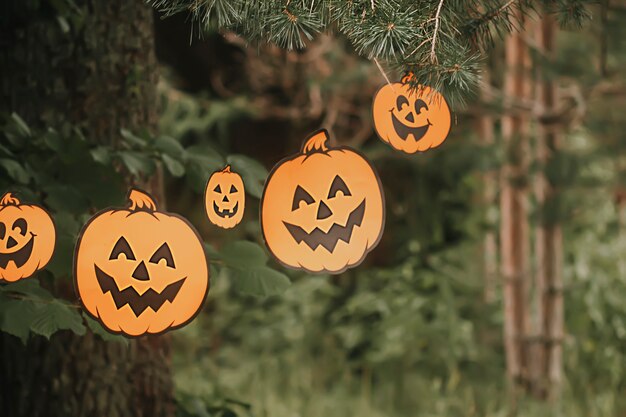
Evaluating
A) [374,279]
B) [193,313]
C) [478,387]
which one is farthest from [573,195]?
[193,313]

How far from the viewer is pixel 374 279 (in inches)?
144

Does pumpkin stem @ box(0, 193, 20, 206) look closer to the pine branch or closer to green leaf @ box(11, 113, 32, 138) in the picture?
green leaf @ box(11, 113, 32, 138)

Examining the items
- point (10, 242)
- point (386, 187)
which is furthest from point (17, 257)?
point (386, 187)

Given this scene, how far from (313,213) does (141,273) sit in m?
0.24

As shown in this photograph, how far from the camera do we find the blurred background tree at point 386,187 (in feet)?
4.22

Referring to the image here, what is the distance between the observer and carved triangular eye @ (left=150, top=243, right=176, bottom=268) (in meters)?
1.11

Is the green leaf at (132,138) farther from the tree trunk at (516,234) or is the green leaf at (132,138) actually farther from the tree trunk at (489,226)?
the tree trunk at (489,226)

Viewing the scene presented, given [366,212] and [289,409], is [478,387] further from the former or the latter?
[366,212]

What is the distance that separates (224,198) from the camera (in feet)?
3.89

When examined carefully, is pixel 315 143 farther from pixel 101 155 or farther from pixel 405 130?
pixel 101 155

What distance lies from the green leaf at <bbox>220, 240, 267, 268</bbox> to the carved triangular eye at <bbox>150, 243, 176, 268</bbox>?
27 centimetres

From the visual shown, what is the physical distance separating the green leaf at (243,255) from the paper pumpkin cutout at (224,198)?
0.19m

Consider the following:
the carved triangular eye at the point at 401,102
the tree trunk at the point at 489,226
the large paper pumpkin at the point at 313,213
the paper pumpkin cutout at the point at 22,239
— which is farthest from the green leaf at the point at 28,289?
the tree trunk at the point at 489,226

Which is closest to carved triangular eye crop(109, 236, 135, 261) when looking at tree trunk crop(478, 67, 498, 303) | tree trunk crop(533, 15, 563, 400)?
tree trunk crop(533, 15, 563, 400)
